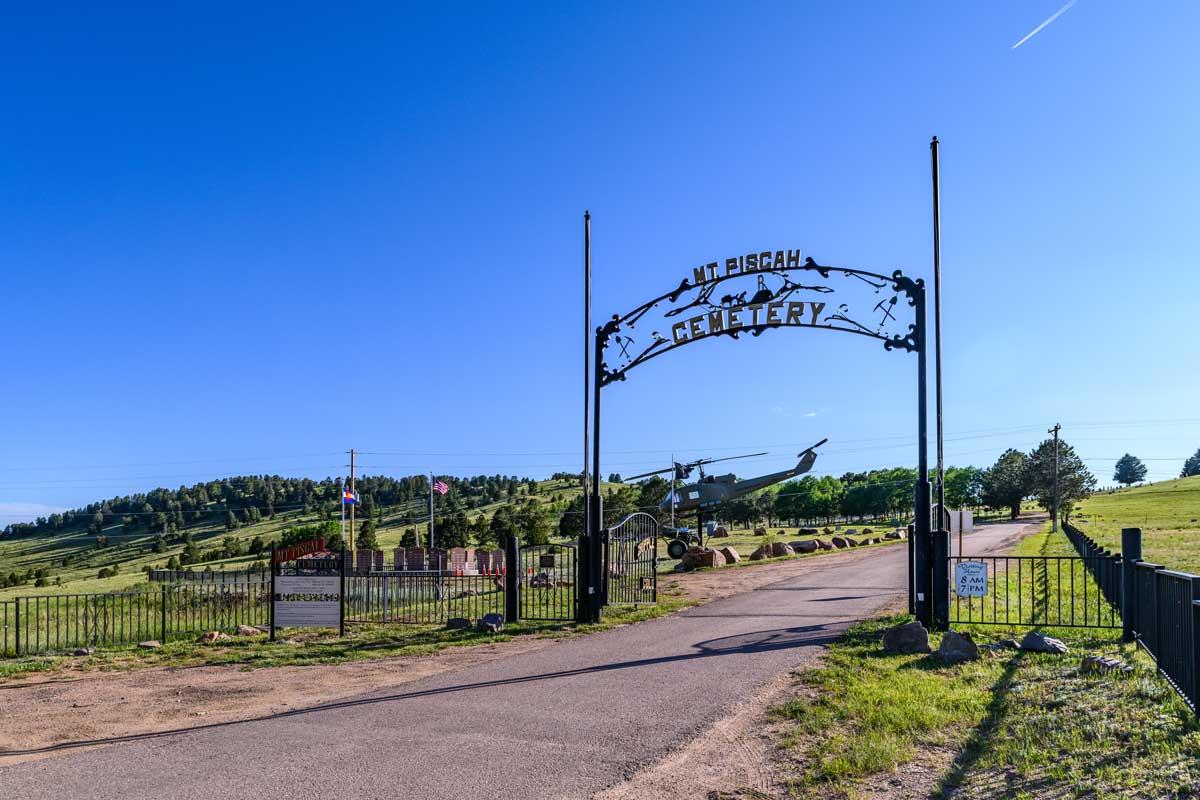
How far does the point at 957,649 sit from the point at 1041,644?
126 centimetres

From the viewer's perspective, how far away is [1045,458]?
3285 inches

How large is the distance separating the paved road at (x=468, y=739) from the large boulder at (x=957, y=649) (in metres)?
1.69

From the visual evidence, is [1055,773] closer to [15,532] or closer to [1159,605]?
[1159,605]

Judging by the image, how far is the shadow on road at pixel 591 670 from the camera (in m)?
7.87

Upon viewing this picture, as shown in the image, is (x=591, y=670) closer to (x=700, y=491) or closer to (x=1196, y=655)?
(x=1196, y=655)

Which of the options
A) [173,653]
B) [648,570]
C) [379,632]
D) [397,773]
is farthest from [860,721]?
[648,570]

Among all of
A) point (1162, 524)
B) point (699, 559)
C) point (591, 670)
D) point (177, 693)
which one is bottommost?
point (1162, 524)

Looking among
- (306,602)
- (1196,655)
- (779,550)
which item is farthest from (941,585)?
(779,550)

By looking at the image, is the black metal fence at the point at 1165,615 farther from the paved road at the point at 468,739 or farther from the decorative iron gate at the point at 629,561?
the decorative iron gate at the point at 629,561

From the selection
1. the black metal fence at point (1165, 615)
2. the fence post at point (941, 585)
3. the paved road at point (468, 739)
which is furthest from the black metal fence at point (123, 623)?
the black metal fence at point (1165, 615)

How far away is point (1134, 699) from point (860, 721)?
2759mm

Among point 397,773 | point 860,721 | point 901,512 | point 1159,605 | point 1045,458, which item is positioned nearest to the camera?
point 397,773

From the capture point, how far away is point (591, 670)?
34.5 feet

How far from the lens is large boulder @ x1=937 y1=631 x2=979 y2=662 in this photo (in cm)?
1026
